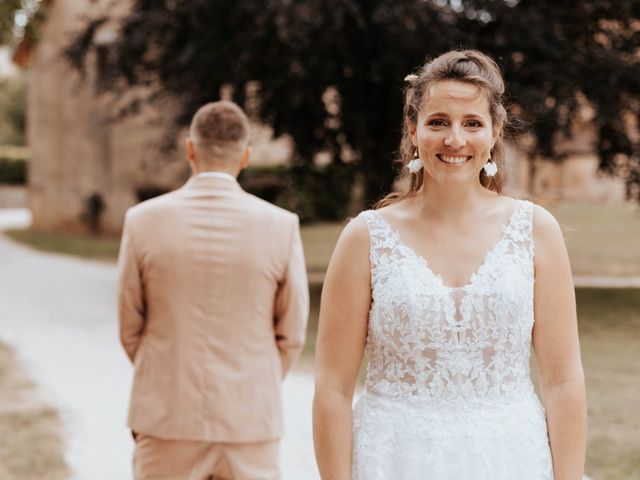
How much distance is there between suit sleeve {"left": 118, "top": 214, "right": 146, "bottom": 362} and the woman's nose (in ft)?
4.96

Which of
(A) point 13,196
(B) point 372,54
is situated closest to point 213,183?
(B) point 372,54

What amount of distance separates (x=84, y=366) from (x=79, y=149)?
23.8 m

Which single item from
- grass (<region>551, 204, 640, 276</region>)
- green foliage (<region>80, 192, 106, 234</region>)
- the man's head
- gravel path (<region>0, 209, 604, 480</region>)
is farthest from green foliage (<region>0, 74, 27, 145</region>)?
the man's head

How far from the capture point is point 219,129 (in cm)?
359

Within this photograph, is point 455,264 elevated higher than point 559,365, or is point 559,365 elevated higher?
point 455,264

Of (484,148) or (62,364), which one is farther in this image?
(62,364)

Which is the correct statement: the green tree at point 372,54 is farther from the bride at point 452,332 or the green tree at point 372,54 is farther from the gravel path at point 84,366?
the bride at point 452,332

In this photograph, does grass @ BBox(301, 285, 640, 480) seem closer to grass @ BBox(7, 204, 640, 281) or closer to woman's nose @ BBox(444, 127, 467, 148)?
grass @ BBox(7, 204, 640, 281)

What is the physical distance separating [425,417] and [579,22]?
12.1m

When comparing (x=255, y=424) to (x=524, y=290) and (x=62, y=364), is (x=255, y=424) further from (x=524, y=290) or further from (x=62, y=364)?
(x=62, y=364)

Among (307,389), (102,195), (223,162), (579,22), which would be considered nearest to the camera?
(223,162)

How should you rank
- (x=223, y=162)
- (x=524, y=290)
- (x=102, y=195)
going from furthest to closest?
1. (x=102, y=195)
2. (x=223, y=162)
3. (x=524, y=290)

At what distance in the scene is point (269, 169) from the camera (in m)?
30.0

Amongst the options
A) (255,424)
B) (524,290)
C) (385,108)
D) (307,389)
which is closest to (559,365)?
(524,290)
